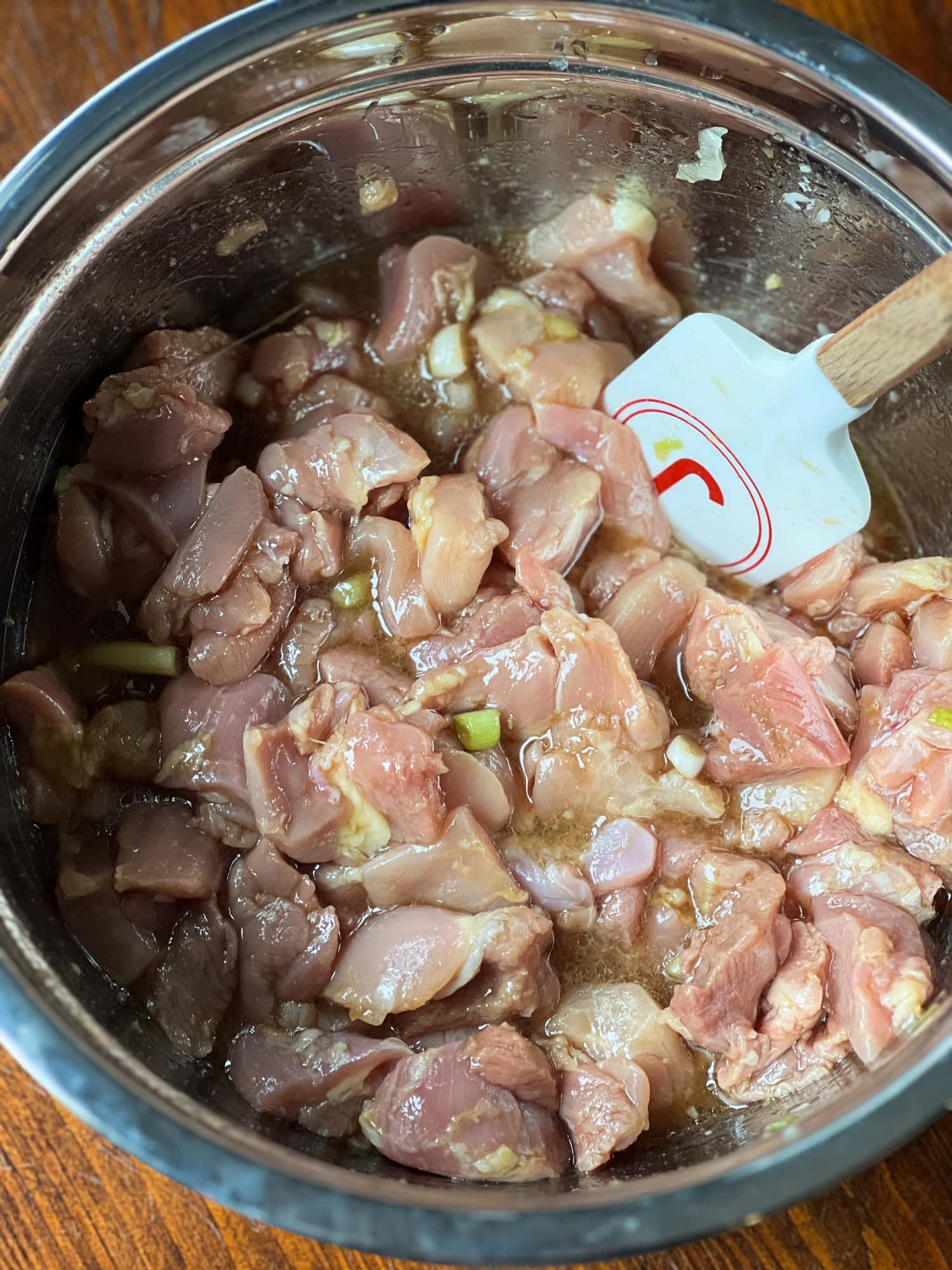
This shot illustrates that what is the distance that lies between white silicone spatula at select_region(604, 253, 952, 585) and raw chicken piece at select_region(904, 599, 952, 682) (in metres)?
0.26

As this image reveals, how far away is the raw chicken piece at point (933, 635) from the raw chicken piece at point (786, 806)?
0.33 m

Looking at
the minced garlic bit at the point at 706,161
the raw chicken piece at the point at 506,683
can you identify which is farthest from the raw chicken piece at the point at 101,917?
the minced garlic bit at the point at 706,161

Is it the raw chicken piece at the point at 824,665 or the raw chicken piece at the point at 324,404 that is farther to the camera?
the raw chicken piece at the point at 324,404

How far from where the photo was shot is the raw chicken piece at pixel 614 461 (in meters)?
2.40

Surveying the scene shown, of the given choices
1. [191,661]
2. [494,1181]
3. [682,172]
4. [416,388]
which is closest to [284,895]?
[191,661]

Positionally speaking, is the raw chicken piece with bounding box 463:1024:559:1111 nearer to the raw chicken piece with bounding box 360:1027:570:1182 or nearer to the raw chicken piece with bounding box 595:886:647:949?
the raw chicken piece with bounding box 360:1027:570:1182

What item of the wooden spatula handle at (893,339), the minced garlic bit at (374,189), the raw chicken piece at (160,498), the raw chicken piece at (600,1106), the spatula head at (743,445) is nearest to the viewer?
Result: the wooden spatula handle at (893,339)

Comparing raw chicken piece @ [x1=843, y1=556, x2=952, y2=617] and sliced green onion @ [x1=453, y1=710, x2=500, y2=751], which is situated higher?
sliced green onion @ [x1=453, y1=710, x2=500, y2=751]

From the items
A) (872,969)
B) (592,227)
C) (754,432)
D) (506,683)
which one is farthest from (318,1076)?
(592,227)

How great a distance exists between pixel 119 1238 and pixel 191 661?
117cm

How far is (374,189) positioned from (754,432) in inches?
42.2

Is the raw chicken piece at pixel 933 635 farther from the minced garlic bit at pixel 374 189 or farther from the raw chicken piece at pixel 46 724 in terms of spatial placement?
the raw chicken piece at pixel 46 724

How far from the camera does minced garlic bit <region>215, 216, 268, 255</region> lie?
2.28 m

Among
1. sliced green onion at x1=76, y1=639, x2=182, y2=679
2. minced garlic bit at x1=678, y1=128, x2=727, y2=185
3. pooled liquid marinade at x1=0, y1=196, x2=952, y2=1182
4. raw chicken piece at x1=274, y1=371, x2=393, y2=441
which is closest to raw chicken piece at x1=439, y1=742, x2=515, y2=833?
pooled liquid marinade at x1=0, y1=196, x2=952, y2=1182
